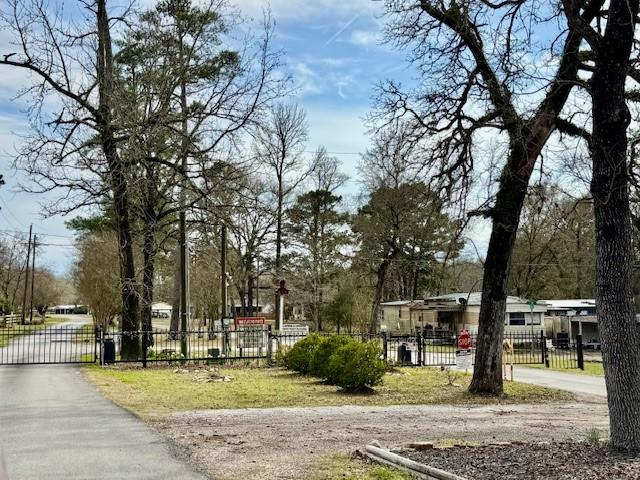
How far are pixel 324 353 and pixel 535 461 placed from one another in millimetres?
11341

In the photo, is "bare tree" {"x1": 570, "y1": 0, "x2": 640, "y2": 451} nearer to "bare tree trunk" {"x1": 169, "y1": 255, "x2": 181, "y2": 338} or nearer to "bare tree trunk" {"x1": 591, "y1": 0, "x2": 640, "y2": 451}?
"bare tree trunk" {"x1": 591, "y1": 0, "x2": 640, "y2": 451}

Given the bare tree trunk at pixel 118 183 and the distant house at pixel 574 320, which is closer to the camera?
the bare tree trunk at pixel 118 183

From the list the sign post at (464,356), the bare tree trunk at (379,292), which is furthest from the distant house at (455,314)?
the sign post at (464,356)

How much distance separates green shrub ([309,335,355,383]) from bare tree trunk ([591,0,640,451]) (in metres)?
10.3

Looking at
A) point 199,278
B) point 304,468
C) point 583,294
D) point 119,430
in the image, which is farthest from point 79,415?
point 583,294

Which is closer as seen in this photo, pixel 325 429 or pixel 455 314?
pixel 325 429

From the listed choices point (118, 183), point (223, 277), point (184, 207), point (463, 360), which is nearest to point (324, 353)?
point (463, 360)

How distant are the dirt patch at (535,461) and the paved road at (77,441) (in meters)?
2.55

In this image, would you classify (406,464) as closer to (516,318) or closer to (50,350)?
(50,350)

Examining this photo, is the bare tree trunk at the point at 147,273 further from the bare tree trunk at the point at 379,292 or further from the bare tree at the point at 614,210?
the bare tree trunk at the point at 379,292

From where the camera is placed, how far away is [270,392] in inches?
614

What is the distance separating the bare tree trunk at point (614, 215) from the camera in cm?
720

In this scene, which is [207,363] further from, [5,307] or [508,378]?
[5,307]

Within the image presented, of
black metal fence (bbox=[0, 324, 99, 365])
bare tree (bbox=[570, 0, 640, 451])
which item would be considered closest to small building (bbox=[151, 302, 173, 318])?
black metal fence (bbox=[0, 324, 99, 365])
